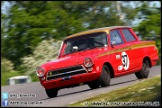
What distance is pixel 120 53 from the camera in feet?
41.8

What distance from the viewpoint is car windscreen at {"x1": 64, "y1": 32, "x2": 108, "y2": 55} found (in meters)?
12.6

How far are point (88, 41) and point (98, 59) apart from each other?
1.21m

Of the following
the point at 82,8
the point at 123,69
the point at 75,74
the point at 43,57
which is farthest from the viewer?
the point at 82,8

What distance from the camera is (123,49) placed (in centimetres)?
1295

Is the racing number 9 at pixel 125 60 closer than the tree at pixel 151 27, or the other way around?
the racing number 9 at pixel 125 60

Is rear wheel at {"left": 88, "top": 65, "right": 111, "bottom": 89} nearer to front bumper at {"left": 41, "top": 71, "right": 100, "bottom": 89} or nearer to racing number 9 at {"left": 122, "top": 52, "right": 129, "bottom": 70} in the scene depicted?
front bumper at {"left": 41, "top": 71, "right": 100, "bottom": 89}

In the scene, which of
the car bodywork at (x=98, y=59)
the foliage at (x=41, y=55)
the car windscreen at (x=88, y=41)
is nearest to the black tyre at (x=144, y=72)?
the car bodywork at (x=98, y=59)

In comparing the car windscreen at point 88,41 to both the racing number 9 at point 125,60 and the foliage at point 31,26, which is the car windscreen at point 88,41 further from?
the foliage at point 31,26

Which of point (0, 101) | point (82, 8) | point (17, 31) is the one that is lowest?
point (0, 101)

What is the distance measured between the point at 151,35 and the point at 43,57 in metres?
7.72

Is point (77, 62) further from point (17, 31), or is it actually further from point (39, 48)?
point (17, 31)

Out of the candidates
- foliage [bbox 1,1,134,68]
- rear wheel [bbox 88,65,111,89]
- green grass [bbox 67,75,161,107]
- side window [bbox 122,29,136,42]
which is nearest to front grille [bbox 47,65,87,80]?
rear wheel [bbox 88,65,111,89]

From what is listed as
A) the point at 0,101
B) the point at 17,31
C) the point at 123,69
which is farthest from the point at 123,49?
the point at 17,31

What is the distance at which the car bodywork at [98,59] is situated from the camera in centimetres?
1134
